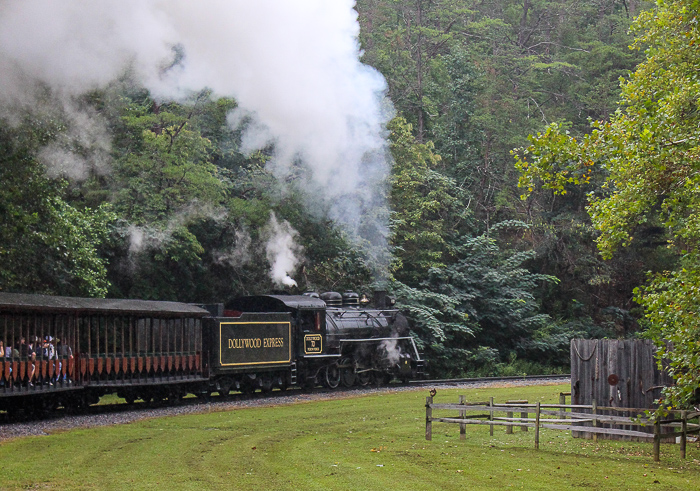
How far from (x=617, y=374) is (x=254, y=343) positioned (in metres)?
10.6

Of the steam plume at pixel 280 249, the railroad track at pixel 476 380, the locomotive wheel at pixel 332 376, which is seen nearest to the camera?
the locomotive wheel at pixel 332 376

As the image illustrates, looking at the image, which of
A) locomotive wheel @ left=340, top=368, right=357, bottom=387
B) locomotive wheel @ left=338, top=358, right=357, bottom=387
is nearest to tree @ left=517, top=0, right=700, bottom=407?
locomotive wheel @ left=338, top=358, right=357, bottom=387

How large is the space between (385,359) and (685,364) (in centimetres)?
1600

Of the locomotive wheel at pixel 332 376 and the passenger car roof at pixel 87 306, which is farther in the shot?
the locomotive wheel at pixel 332 376

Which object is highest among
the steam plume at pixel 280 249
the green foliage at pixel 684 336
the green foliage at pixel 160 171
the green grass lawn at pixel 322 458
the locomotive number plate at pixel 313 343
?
the green foliage at pixel 160 171

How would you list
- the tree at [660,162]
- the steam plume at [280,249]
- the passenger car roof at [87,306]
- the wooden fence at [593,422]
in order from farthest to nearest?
the steam plume at [280,249] < the passenger car roof at [87,306] < the wooden fence at [593,422] < the tree at [660,162]

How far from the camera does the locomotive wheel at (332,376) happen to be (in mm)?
24178

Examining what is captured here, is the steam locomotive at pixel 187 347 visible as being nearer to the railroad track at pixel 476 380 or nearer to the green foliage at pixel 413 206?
the railroad track at pixel 476 380

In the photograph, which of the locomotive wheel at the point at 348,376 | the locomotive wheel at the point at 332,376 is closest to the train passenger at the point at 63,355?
the locomotive wheel at the point at 332,376

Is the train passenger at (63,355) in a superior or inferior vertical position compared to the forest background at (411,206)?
inferior

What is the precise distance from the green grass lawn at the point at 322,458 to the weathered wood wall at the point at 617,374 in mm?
799

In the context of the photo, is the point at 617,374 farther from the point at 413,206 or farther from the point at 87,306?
the point at 413,206

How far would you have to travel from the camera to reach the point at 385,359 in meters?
25.8

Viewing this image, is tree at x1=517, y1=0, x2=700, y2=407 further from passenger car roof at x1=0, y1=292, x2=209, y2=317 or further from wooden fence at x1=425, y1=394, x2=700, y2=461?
passenger car roof at x1=0, y1=292, x2=209, y2=317
